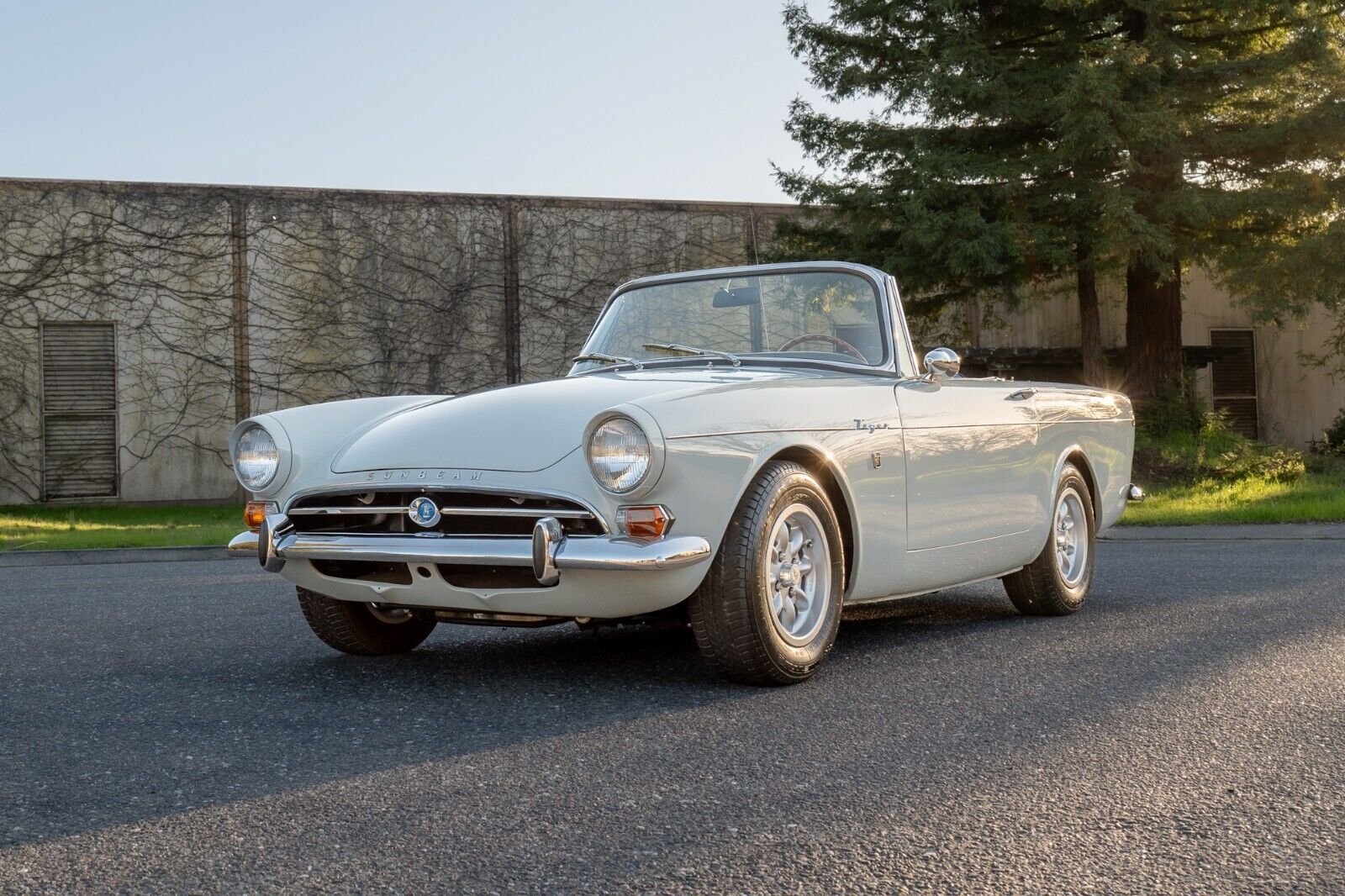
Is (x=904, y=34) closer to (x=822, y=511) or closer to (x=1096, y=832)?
(x=822, y=511)

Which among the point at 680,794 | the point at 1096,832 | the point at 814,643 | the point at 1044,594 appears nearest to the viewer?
the point at 1096,832

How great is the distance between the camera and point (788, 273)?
5844mm

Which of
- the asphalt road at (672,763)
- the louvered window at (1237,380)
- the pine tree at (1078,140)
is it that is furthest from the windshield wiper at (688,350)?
the louvered window at (1237,380)

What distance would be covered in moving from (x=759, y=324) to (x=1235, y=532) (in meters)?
7.52

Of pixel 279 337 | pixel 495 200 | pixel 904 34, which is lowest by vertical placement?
pixel 279 337

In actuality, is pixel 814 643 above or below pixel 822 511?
below

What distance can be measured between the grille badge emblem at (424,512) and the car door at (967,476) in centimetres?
177

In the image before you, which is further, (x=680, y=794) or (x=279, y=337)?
(x=279, y=337)

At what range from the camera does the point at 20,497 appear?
1797cm

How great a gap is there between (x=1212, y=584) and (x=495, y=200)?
1389 centimetres

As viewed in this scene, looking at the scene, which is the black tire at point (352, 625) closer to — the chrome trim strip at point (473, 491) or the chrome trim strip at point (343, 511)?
the chrome trim strip at point (343, 511)

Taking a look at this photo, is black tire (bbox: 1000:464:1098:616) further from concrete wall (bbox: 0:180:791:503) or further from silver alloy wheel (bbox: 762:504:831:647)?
concrete wall (bbox: 0:180:791:503)

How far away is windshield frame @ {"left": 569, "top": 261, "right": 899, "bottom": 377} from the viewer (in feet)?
18.1

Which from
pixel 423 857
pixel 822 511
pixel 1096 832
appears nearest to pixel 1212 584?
pixel 822 511
